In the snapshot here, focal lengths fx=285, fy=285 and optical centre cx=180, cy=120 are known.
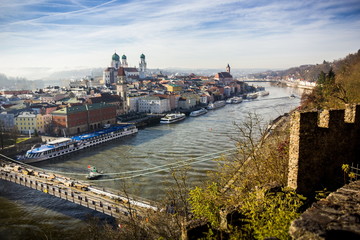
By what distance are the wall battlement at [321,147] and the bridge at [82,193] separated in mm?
5410

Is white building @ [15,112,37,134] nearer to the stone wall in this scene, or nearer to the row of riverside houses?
the row of riverside houses

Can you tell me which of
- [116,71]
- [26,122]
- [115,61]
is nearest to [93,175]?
[26,122]

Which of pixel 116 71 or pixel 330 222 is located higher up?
pixel 116 71

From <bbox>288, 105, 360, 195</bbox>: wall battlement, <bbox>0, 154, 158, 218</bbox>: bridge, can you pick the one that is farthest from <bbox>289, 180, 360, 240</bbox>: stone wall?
<bbox>0, 154, 158, 218</bbox>: bridge

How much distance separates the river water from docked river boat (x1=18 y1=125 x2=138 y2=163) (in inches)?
25.2

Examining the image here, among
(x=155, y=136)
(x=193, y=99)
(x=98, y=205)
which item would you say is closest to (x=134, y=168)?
(x=98, y=205)

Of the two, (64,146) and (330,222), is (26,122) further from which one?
(330,222)

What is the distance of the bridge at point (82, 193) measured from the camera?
33.8 feet

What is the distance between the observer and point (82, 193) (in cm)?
1213

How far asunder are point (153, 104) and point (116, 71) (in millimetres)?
31123

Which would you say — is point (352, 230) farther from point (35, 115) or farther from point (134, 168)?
point (35, 115)

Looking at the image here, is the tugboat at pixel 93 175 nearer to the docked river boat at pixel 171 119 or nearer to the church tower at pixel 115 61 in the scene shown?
the docked river boat at pixel 171 119

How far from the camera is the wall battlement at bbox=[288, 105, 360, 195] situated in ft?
12.8

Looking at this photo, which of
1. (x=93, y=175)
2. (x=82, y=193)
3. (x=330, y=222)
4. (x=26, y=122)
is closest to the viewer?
(x=330, y=222)
